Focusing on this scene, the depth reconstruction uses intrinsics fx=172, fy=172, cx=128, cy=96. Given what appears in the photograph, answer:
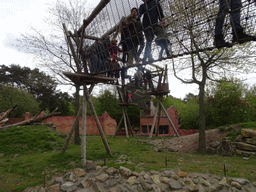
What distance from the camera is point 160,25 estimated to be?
4.12 metres

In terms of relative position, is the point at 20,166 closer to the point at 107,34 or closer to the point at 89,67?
the point at 89,67

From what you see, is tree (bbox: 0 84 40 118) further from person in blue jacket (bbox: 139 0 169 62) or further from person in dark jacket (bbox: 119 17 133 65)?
person in blue jacket (bbox: 139 0 169 62)

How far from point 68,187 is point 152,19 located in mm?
4719

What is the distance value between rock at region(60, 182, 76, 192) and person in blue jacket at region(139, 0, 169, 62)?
3.86 meters

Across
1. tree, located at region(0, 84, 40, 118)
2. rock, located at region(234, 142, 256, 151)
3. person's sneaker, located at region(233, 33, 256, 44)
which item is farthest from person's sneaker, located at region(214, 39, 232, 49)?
tree, located at region(0, 84, 40, 118)

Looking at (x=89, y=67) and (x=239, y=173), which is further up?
(x=89, y=67)

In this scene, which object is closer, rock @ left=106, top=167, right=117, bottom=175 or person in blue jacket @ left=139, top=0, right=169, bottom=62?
person in blue jacket @ left=139, top=0, right=169, bottom=62

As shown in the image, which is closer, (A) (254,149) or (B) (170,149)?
(A) (254,149)

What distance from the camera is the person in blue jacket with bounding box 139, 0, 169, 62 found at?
4033 millimetres

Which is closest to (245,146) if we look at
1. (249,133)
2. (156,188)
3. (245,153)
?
(245,153)

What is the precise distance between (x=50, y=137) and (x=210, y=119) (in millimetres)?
15491

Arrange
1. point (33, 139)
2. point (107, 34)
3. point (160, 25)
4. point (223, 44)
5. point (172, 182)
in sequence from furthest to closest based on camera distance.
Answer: point (33, 139)
point (107, 34)
point (172, 182)
point (160, 25)
point (223, 44)

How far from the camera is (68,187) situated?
439 cm

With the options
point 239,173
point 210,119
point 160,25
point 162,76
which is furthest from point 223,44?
point 210,119
